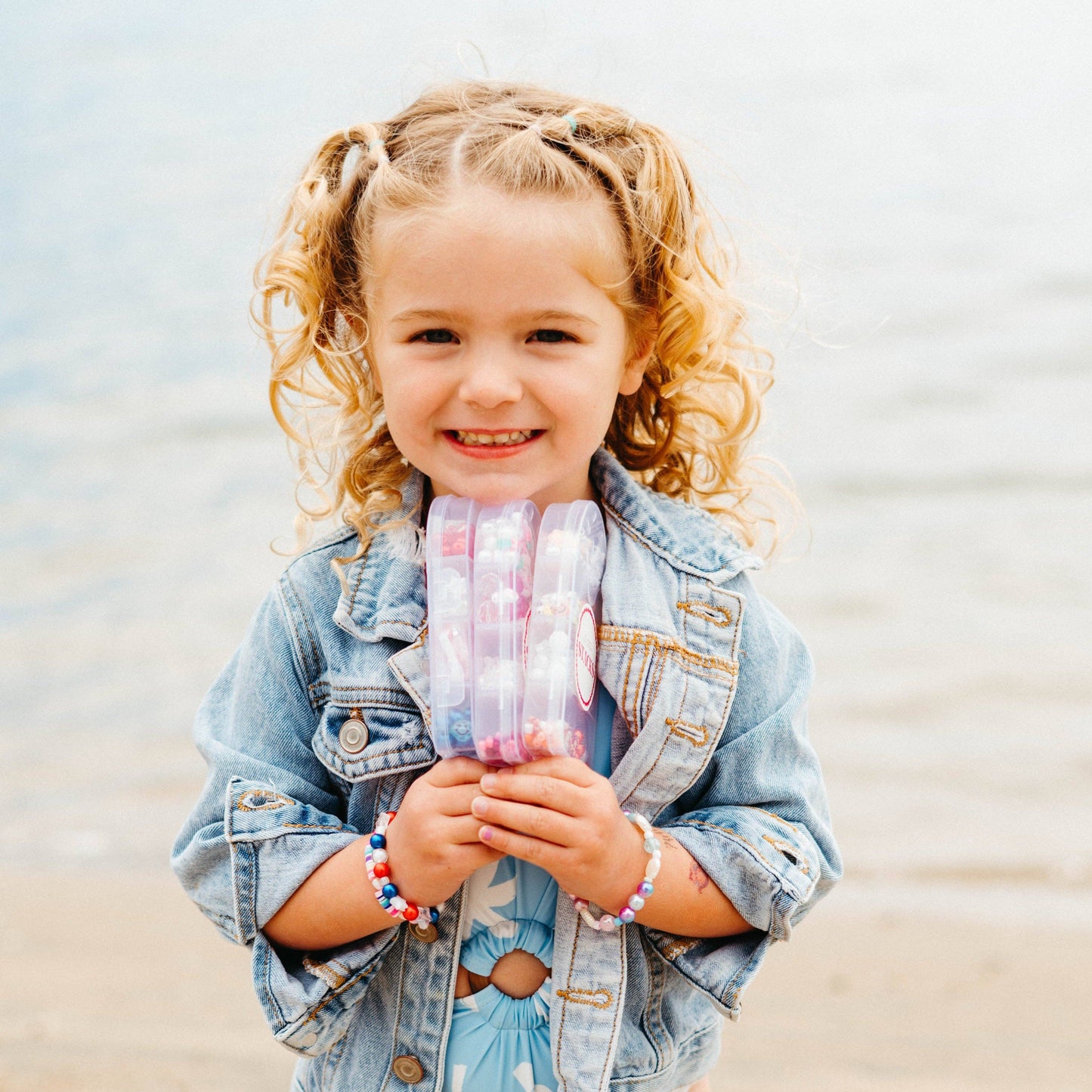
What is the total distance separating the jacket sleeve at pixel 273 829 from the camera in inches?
72.9

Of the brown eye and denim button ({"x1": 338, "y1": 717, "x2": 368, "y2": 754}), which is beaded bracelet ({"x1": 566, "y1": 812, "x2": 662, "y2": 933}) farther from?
the brown eye

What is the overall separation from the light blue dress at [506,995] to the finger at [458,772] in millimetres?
234

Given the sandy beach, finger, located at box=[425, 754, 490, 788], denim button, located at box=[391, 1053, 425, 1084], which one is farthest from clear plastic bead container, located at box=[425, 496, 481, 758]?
the sandy beach

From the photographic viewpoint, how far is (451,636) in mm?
1731

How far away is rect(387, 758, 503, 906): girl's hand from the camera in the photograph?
67.9 inches

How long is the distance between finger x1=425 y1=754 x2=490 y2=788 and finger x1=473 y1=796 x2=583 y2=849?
46mm

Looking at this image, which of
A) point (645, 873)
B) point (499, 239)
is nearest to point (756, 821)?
point (645, 873)

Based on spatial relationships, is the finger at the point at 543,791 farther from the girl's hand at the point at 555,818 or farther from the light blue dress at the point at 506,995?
the light blue dress at the point at 506,995

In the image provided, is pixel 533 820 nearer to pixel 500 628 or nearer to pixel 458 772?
pixel 458 772

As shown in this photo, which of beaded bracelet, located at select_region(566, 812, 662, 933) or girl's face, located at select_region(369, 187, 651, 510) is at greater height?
girl's face, located at select_region(369, 187, 651, 510)

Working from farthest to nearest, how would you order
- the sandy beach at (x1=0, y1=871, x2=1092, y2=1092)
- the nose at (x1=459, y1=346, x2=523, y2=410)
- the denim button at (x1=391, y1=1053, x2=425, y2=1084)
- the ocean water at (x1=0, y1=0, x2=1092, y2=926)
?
the ocean water at (x1=0, y1=0, x2=1092, y2=926) → the sandy beach at (x1=0, y1=871, x2=1092, y2=1092) → the denim button at (x1=391, y1=1053, x2=425, y2=1084) → the nose at (x1=459, y1=346, x2=523, y2=410)

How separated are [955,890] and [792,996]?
2.64ft

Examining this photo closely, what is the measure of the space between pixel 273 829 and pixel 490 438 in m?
0.63

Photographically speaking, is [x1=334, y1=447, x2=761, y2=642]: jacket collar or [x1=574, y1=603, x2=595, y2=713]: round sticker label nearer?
[x1=574, y1=603, x2=595, y2=713]: round sticker label
